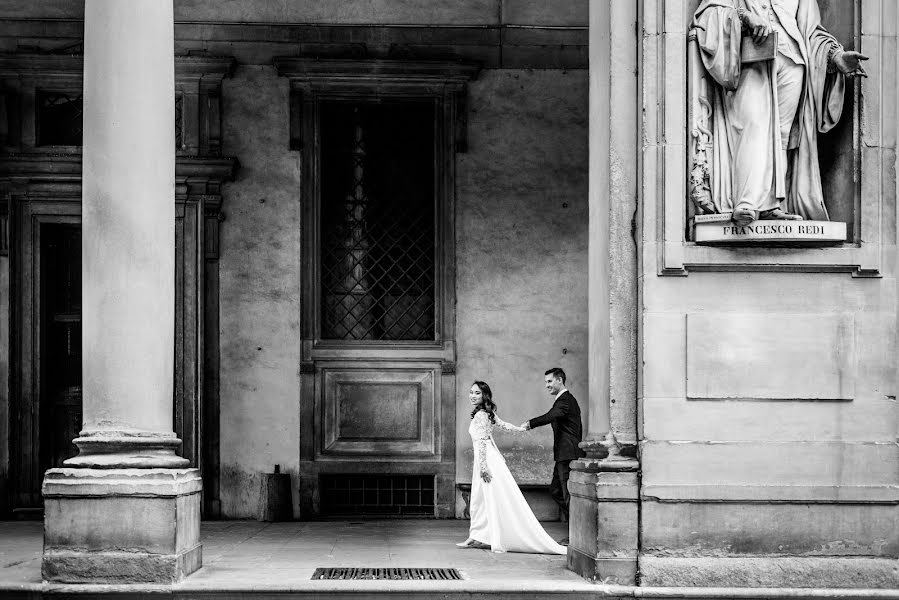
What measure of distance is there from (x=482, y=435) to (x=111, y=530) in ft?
15.9

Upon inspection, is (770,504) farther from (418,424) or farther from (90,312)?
(418,424)

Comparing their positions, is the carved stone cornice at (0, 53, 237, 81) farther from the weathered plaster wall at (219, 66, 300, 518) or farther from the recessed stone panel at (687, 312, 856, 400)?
the recessed stone panel at (687, 312, 856, 400)

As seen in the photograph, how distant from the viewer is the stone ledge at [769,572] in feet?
33.2

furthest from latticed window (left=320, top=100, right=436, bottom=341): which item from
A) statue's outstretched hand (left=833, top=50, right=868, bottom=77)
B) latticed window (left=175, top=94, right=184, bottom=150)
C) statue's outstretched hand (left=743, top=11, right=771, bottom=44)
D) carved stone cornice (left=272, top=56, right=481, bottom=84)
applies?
statue's outstretched hand (left=833, top=50, right=868, bottom=77)

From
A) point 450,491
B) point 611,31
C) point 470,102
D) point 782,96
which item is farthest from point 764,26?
point 450,491

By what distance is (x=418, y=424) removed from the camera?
55.0 ft

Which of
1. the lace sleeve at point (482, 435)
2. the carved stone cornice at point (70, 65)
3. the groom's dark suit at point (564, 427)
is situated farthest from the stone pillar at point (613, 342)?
the carved stone cornice at point (70, 65)

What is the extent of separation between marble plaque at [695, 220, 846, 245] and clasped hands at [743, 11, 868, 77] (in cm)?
124

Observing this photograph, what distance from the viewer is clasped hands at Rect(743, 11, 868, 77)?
10.3m

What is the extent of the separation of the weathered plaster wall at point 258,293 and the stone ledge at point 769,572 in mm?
7426

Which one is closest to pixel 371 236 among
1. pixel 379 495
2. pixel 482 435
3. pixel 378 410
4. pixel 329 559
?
pixel 378 410

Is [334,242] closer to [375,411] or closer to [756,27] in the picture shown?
[375,411]

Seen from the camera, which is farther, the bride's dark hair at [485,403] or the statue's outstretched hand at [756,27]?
the bride's dark hair at [485,403]

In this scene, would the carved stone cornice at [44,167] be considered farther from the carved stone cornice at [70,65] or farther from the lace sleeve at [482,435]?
the lace sleeve at [482,435]
